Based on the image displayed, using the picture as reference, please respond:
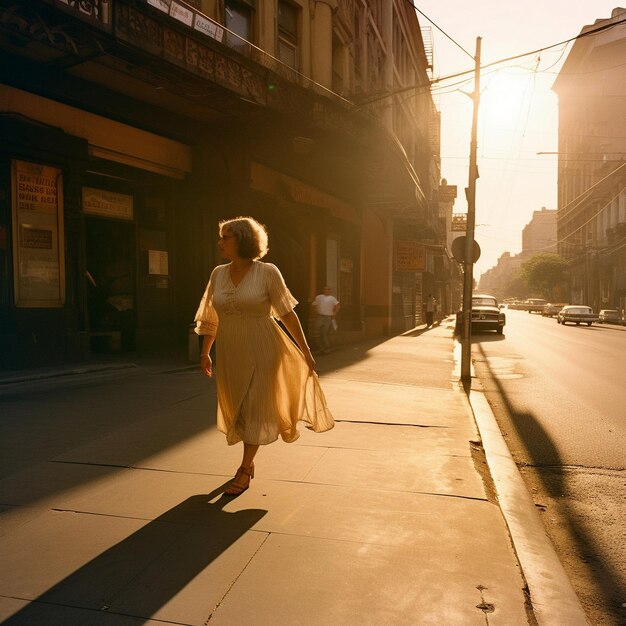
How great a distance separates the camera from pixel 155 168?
13078 millimetres

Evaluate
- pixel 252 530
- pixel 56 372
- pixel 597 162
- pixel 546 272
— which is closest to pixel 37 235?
pixel 56 372

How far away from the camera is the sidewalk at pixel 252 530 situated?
104 inches

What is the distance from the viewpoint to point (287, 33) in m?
15.8

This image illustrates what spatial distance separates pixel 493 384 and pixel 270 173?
817cm

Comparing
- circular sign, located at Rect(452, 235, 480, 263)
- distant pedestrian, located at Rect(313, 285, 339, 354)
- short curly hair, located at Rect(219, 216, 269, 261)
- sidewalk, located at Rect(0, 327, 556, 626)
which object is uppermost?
circular sign, located at Rect(452, 235, 480, 263)

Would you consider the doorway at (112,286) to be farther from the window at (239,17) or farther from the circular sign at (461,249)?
the circular sign at (461,249)

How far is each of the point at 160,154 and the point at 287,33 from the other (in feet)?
17.4

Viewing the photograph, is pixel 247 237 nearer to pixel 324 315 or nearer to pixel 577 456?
pixel 577 456

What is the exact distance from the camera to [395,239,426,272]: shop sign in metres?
27.8

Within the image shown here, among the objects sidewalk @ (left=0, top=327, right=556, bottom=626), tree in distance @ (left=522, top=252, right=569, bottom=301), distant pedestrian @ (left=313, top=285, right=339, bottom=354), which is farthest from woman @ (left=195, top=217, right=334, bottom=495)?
tree in distance @ (left=522, top=252, right=569, bottom=301)

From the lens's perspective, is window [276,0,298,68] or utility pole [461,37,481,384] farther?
window [276,0,298,68]

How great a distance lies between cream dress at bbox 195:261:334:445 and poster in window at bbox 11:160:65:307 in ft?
24.2

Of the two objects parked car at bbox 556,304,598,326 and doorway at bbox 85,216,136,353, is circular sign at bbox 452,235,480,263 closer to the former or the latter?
Result: doorway at bbox 85,216,136,353

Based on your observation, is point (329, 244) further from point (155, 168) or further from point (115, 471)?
point (115, 471)
